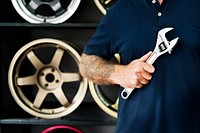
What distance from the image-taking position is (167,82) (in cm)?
124

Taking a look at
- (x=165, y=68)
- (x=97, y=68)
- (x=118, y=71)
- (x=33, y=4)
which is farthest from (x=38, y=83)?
(x=165, y=68)

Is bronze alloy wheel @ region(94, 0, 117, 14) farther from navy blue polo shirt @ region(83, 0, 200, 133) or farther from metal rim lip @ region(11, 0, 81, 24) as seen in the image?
navy blue polo shirt @ region(83, 0, 200, 133)

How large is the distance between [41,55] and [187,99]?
4.17 ft

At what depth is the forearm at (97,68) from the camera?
138cm

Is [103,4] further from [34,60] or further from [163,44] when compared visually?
[163,44]

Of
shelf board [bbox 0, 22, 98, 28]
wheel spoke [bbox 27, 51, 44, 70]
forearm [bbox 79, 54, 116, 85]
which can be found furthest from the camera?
wheel spoke [bbox 27, 51, 44, 70]

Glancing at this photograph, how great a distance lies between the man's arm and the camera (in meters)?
1.18

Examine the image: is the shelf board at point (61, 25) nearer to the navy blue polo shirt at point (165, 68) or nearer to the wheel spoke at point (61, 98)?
the wheel spoke at point (61, 98)

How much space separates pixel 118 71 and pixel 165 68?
0.17 metres

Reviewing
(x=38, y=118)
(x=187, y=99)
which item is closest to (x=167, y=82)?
(x=187, y=99)

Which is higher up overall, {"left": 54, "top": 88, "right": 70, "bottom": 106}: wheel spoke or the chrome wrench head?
the chrome wrench head

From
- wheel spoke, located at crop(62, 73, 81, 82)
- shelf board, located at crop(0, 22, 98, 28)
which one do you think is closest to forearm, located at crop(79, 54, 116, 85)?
shelf board, located at crop(0, 22, 98, 28)

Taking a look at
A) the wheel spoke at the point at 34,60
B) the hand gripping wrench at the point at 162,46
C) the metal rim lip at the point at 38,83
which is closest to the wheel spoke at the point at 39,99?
the metal rim lip at the point at 38,83

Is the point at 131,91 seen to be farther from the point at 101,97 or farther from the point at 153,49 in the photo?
the point at 101,97
